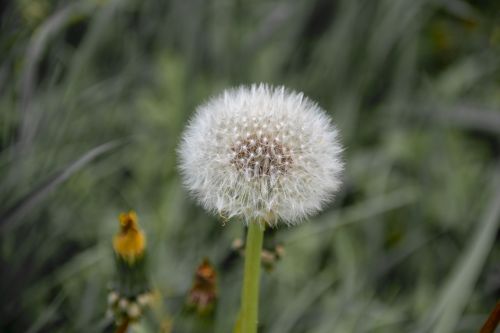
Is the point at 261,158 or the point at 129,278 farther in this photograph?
the point at 129,278

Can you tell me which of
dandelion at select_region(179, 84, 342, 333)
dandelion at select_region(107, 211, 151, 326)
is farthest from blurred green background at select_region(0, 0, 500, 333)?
dandelion at select_region(179, 84, 342, 333)

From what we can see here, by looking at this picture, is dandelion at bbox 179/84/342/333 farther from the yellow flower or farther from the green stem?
the yellow flower

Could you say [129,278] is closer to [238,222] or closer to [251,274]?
[251,274]

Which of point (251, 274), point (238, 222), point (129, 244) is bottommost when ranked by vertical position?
point (251, 274)

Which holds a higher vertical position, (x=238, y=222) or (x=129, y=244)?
(x=238, y=222)

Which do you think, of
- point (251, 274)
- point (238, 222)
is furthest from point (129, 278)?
point (238, 222)

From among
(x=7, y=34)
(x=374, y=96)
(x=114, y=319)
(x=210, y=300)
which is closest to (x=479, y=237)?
(x=210, y=300)

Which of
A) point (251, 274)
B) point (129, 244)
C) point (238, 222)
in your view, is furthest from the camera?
point (238, 222)
